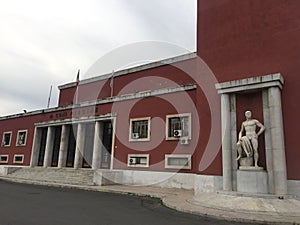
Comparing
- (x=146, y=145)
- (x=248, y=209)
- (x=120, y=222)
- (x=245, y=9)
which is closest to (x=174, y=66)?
(x=146, y=145)

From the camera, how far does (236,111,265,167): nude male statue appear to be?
9.62 metres

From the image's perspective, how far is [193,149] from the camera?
1361 cm

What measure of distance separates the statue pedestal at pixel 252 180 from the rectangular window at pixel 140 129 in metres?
6.84

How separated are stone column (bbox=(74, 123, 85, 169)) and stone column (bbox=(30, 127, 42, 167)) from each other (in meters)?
5.51

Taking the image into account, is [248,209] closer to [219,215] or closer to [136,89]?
[219,215]

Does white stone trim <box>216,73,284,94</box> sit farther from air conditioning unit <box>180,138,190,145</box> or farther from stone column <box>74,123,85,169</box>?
stone column <box>74,123,85,169</box>

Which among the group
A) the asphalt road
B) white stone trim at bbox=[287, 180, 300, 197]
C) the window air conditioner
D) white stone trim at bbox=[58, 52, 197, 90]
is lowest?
the asphalt road

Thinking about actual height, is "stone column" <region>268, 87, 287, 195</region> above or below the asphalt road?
above

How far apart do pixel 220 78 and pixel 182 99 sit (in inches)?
129

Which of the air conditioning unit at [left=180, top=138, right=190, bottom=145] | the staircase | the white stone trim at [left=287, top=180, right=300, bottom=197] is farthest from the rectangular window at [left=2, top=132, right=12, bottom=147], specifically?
the white stone trim at [left=287, top=180, right=300, bottom=197]

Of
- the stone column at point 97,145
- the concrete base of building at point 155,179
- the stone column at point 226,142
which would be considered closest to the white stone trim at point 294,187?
the stone column at point 226,142

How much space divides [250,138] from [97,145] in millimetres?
11092

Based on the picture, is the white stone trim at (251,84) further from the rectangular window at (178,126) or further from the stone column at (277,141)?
the rectangular window at (178,126)

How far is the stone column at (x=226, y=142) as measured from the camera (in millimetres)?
10133
